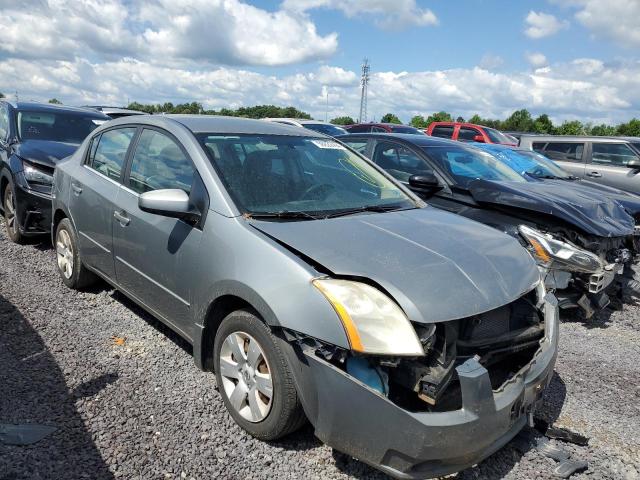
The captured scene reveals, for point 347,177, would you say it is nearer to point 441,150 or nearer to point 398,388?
point 398,388

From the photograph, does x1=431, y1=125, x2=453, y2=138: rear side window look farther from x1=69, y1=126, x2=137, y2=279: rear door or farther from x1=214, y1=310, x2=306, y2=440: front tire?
x1=214, y1=310, x2=306, y2=440: front tire

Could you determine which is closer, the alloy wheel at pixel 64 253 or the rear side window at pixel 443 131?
the alloy wheel at pixel 64 253

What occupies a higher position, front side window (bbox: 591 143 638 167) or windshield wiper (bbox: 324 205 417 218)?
front side window (bbox: 591 143 638 167)

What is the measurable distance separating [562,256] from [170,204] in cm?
347

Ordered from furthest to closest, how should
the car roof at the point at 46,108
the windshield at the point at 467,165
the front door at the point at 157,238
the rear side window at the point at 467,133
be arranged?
the rear side window at the point at 467,133 → the car roof at the point at 46,108 → the windshield at the point at 467,165 → the front door at the point at 157,238

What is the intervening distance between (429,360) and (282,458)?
0.99m

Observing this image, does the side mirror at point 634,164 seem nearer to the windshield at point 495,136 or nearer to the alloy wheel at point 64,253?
the windshield at point 495,136

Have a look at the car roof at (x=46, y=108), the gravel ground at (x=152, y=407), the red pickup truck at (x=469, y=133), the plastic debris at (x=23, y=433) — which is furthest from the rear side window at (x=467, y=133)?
the plastic debris at (x=23, y=433)

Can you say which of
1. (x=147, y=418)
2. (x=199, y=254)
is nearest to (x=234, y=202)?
(x=199, y=254)

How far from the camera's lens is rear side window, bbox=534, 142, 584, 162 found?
36.6 feet

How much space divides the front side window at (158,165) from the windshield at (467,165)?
3267 millimetres

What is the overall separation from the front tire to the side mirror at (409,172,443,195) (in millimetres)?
3151

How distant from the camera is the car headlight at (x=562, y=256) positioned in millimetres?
4648

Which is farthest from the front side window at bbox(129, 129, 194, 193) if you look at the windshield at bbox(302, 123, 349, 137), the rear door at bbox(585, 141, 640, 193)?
the windshield at bbox(302, 123, 349, 137)
